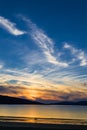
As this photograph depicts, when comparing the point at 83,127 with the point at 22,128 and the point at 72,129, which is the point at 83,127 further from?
the point at 22,128

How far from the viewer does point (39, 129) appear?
1852 centimetres

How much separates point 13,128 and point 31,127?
96cm

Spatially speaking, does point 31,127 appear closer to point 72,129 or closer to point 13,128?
point 13,128

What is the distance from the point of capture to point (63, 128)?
18.7 meters

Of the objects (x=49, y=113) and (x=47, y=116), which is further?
(x=49, y=113)

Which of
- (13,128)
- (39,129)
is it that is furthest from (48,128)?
(13,128)

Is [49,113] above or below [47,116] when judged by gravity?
above

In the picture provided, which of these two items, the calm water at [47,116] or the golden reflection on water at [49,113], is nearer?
the calm water at [47,116]

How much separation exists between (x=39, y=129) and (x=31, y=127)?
0.81m

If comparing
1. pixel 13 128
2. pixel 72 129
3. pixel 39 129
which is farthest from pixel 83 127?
pixel 13 128

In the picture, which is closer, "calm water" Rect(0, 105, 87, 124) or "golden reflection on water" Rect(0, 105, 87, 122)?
"calm water" Rect(0, 105, 87, 124)

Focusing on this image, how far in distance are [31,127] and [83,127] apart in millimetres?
2594

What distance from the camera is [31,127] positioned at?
19.2m

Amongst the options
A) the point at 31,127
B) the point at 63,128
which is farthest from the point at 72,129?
the point at 31,127
